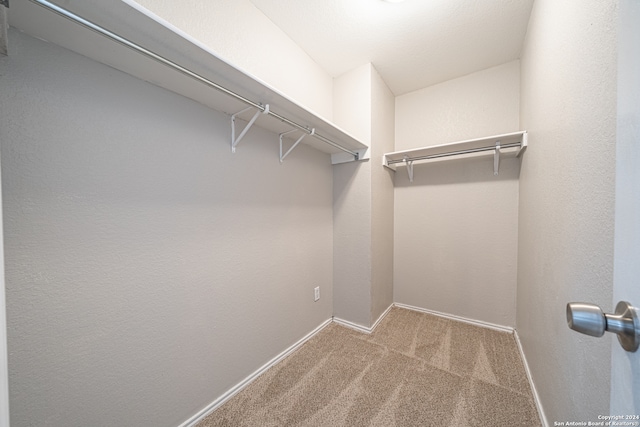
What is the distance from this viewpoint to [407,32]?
1.60 meters

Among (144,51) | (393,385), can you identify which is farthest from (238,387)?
(144,51)

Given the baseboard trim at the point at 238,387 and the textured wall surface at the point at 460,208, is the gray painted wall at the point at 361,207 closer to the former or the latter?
the textured wall surface at the point at 460,208

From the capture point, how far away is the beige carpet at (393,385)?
1163 millimetres

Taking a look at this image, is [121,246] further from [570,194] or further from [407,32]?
[407,32]

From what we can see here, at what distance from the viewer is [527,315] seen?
1.45 m

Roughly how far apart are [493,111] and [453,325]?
2055 millimetres

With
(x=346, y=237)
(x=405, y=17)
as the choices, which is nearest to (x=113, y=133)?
(x=346, y=237)

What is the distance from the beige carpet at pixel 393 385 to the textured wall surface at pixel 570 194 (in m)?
0.25

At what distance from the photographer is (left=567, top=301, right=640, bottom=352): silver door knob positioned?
34 cm

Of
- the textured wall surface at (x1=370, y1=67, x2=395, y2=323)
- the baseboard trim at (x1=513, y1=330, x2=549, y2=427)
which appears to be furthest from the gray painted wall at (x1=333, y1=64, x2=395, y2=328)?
the baseboard trim at (x1=513, y1=330, x2=549, y2=427)

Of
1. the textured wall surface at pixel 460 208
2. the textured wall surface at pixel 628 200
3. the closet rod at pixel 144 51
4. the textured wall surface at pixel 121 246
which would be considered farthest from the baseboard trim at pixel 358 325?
the closet rod at pixel 144 51

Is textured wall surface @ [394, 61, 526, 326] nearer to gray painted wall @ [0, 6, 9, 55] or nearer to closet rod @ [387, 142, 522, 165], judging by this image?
closet rod @ [387, 142, 522, 165]

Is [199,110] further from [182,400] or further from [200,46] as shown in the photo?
[182,400]

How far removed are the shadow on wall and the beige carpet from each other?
142 centimetres
